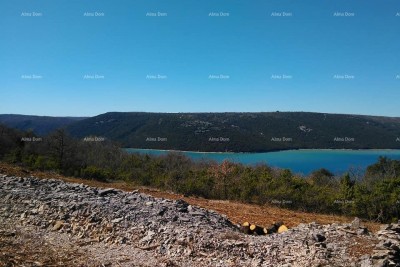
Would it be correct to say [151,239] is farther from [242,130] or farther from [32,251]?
[242,130]

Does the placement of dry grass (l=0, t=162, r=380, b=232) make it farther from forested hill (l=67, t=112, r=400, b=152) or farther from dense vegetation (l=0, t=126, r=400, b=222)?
forested hill (l=67, t=112, r=400, b=152)

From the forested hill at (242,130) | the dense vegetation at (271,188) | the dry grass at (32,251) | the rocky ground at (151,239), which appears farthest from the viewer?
the forested hill at (242,130)

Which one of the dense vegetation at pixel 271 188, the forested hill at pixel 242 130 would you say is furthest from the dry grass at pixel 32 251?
the forested hill at pixel 242 130

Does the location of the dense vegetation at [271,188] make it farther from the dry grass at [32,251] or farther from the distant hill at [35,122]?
the distant hill at [35,122]

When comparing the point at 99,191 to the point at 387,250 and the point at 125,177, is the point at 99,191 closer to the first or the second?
the point at 387,250

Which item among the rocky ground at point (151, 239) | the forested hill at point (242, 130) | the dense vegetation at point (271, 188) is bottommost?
the dense vegetation at point (271, 188)

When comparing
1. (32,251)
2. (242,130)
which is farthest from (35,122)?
(32,251)
